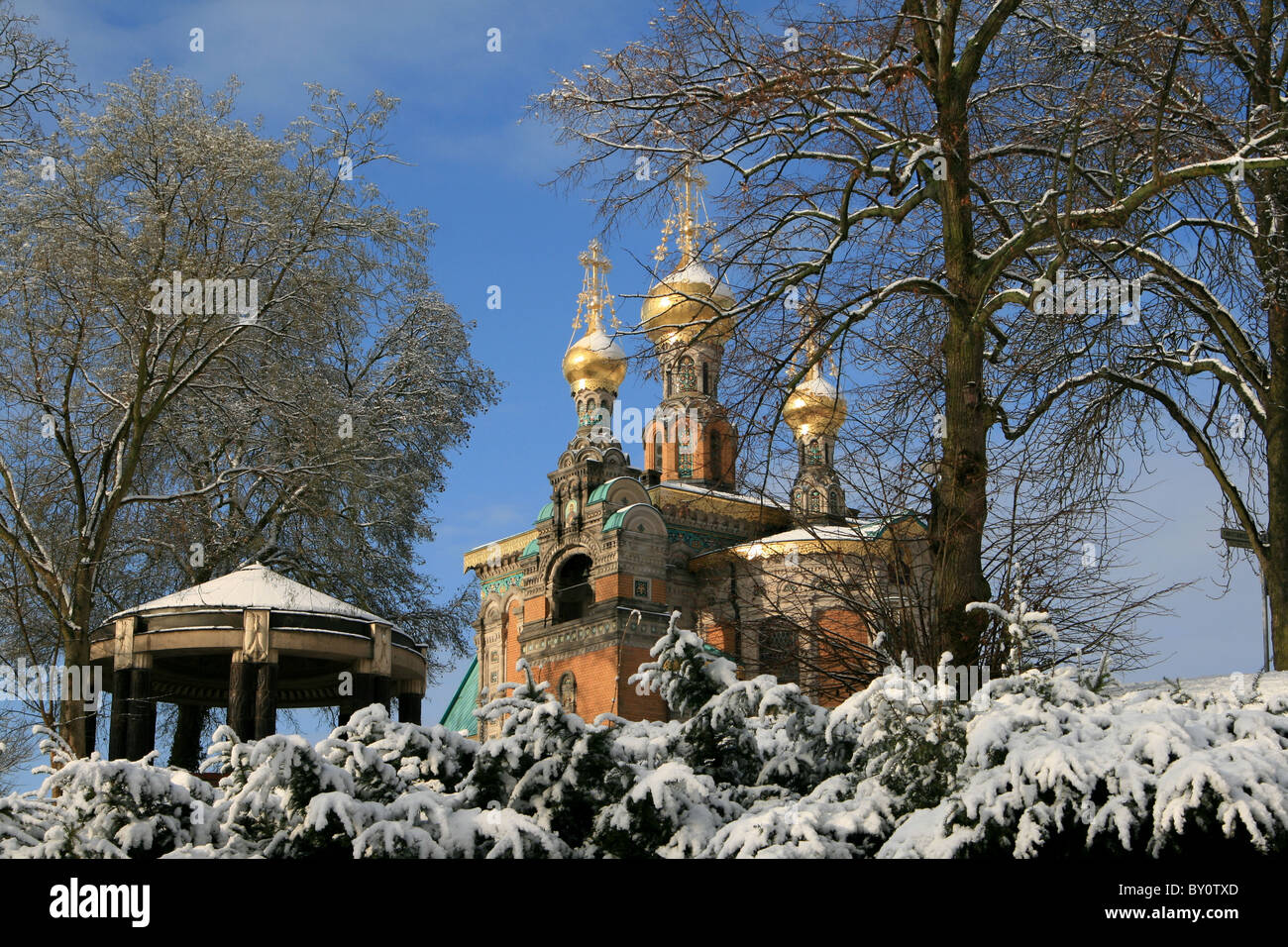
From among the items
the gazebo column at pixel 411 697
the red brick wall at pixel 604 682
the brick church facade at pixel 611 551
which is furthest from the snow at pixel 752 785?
the red brick wall at pixel 604 682

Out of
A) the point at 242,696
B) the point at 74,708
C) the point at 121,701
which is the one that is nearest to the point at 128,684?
the point at 121,701

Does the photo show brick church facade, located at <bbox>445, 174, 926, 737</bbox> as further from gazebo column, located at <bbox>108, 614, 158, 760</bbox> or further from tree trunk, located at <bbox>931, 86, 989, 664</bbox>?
tree trunk, located at <bbox>931, 86, 989, 664</bbox>

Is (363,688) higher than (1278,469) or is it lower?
lower

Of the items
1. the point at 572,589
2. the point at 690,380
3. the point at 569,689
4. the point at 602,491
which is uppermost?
the point at 690,380

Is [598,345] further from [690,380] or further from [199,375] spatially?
[199,375]

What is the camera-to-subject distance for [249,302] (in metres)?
19.2

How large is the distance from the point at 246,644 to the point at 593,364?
92.8 ft

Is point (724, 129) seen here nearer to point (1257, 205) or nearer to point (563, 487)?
point (1257, 205)

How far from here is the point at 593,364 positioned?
42344 millimetres

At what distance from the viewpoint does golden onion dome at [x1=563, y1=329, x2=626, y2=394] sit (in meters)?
42.2

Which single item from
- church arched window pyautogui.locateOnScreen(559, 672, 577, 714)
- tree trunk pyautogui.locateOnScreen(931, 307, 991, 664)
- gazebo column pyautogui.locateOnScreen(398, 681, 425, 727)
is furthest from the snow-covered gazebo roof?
church arched window pyautogui.locateOnScreen(559, 672, 577, 714)

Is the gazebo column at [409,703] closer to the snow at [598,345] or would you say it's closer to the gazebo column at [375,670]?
the gazebo column at [375,670]

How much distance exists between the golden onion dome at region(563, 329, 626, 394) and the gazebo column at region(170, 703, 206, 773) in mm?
24083

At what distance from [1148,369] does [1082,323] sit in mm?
2032
